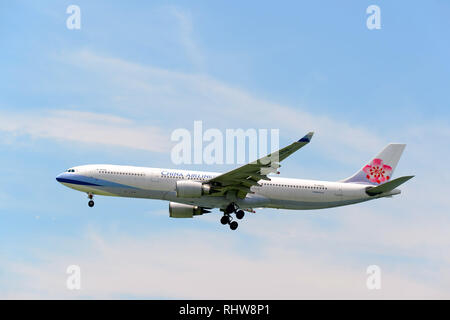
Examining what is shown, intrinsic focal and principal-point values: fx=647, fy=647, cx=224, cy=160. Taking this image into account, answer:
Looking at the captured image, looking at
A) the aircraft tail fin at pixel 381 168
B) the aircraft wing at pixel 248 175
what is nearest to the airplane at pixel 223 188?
the aircraft wing at pixel 248 175

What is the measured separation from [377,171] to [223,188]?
1430 cm

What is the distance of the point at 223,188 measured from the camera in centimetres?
4641

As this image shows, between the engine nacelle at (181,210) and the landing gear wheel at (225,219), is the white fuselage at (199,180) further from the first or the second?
the engine nacelle at (181,210)

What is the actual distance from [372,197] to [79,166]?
886 inches

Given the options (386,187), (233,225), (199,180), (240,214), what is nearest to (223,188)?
(199,180)

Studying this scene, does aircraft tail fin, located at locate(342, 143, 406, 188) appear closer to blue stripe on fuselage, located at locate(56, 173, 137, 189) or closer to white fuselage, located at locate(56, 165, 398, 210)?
white fuselage, located at locate(56, 165, 398, 210)

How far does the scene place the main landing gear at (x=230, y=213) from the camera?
1879 inches

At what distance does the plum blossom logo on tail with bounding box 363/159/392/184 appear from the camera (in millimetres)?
52500

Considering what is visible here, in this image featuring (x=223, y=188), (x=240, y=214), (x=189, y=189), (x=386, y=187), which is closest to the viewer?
(x=189, y=189)

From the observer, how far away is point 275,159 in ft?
138

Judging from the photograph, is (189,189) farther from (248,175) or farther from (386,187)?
(386,187)

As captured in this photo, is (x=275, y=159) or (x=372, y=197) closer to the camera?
(x=275, y=159)
